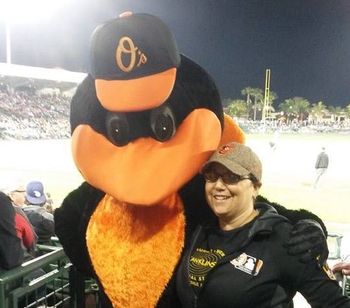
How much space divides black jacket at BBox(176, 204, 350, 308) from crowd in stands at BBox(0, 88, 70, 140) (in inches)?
481

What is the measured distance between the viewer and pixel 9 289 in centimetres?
149

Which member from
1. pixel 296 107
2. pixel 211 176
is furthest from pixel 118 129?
pixel 296 107

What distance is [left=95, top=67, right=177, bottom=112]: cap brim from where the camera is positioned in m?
1.21

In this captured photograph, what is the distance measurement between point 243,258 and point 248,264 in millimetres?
19

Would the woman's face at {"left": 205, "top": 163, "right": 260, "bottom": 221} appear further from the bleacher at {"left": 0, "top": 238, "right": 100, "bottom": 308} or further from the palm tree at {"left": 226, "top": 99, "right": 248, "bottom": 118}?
the bleacher at {"left": 0, "top": 238, "right": 100, "bottom": 308}

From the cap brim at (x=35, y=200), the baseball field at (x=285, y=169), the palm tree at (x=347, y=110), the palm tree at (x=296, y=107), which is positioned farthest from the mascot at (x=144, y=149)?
the palm tree at (x=296, y=107)

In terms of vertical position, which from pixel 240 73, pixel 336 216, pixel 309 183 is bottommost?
pixel 309 183

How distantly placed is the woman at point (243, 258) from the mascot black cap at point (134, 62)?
25 centimetres

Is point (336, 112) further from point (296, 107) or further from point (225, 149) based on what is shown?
point (225, 149)

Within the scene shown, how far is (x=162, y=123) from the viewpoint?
1238mm

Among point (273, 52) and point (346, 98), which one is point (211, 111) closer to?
point (273, 52)

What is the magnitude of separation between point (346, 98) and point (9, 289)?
1438 cm

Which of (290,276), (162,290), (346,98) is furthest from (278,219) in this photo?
(346,98)

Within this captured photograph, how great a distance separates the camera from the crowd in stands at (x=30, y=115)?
42.9 ft
